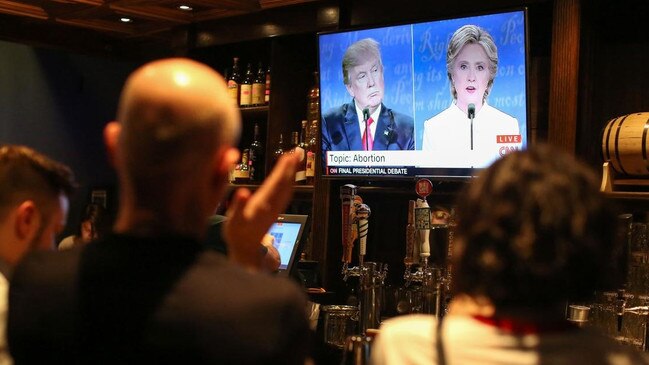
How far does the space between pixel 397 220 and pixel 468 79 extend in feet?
3.32

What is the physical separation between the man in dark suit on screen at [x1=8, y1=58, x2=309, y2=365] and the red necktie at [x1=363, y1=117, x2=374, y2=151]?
2.81m

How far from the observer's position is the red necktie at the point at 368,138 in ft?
12.7

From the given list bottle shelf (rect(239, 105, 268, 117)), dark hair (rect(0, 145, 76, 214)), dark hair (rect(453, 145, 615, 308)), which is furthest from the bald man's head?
bottle shelf (rect(239, 105, 268, 117))

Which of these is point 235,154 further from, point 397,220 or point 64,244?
point 64,244

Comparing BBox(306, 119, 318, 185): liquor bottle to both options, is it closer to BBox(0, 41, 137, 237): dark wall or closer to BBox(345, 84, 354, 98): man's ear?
BBox(345, 84, 354, 98): man's ear

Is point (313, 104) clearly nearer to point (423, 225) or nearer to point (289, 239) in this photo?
point (289, 239)

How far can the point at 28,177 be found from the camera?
177cm

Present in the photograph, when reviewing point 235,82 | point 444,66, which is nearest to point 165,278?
point 444,66

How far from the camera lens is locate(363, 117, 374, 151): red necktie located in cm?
388

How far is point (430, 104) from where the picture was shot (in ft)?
11.9

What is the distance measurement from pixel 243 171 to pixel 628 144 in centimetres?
242

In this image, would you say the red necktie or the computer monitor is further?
the red necktie

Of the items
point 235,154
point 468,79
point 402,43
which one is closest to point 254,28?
point 402,43

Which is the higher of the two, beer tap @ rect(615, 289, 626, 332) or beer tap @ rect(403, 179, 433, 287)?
beer tap @ rect(403, 179, 433, 287)
